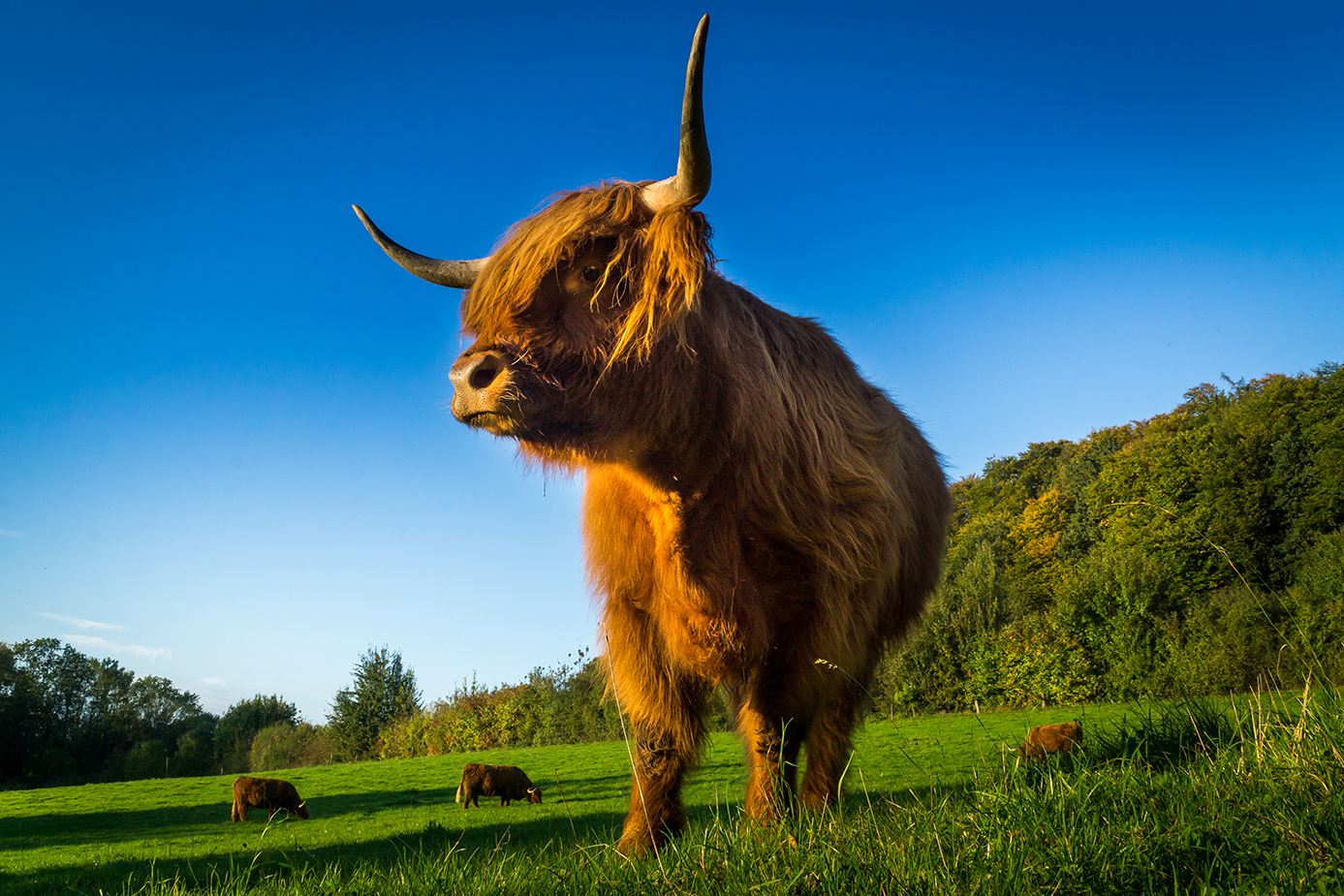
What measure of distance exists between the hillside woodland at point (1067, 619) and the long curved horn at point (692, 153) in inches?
734

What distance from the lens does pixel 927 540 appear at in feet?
15.8

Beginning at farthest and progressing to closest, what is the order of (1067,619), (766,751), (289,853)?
(1067,619)
(289,853)
(766,751)

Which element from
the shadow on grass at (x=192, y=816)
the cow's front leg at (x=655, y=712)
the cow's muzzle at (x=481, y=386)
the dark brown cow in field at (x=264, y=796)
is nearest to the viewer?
the cow's muzzle at (x=481, y=386)

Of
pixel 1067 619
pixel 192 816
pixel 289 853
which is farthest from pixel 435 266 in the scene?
pixel 1067 619

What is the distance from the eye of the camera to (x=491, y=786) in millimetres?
14117

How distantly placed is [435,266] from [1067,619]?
30998 millimetres

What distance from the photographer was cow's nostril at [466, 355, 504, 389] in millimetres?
2602

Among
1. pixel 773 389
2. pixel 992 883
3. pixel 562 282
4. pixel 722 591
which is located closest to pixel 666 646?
pixel 722 591

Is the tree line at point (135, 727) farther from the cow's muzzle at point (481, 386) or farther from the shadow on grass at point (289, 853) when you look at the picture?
the cow's muzzle at point (481, 386)

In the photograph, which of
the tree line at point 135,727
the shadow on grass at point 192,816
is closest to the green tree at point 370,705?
the tree line at point 135,727

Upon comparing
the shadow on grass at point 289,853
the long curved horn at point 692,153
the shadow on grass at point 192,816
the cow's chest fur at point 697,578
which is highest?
the long curved horn at point 692,153

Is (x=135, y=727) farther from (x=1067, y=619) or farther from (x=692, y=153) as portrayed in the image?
(x=692, y=153)

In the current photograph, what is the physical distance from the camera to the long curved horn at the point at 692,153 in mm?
2416

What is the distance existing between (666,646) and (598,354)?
4.36ft
